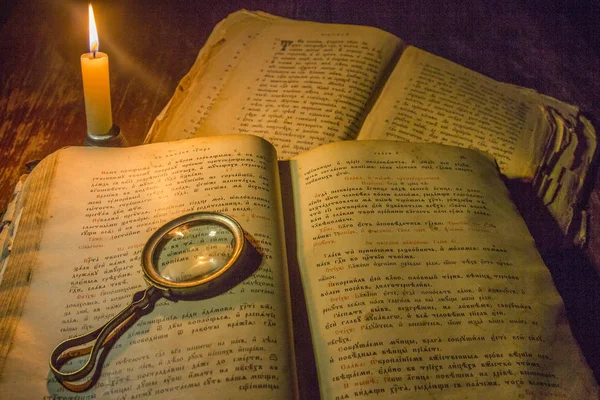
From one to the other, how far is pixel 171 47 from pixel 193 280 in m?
0.91

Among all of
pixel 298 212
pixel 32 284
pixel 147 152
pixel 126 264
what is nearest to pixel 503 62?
pixel 298 212

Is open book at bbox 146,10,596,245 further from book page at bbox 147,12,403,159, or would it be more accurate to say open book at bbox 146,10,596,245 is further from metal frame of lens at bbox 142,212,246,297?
metal frame of lens at bbox 142,212,246,297

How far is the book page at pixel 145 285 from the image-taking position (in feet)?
1.99

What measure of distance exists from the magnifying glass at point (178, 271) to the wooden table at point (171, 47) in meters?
0.40

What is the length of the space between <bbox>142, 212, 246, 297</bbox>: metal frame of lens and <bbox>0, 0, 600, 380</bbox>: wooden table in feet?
1.24

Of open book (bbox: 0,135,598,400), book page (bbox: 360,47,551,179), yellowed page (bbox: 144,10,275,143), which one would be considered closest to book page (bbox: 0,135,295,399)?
open book (bbox: 0,135,598,400)

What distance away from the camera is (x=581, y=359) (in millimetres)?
662

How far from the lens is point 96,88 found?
0.89m

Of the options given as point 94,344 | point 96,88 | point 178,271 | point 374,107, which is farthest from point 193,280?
point 374,107

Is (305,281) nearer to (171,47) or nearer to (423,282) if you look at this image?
(423,282)

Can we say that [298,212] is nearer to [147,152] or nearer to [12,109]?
[147,152]

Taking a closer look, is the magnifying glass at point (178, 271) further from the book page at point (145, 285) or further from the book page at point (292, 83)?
the book page at point (292, 83)

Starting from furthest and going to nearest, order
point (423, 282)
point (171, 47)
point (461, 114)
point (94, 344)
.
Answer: point (171, 47), point (461, 114), point (423, 282), point (94, 344)

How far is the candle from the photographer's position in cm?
88
